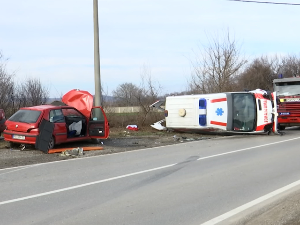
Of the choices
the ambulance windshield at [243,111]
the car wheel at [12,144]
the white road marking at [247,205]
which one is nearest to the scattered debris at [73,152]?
the car wheel at [12,144]

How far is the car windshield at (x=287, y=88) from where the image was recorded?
2070 centimetres

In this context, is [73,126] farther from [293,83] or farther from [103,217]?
[293,83]

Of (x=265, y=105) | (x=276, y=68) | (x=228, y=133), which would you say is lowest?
(x=228, y=133)

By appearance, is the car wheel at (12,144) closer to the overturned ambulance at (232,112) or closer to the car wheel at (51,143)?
the car wheel at (51,143)

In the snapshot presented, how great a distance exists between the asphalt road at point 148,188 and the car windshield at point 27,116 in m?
2.57

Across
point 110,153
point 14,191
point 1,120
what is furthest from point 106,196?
point 1,120

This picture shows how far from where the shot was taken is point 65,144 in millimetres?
14203

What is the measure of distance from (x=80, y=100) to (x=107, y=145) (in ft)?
6.79

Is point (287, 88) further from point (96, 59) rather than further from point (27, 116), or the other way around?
point (27, 116)

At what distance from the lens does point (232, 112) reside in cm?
1773

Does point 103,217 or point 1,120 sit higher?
point 1,120

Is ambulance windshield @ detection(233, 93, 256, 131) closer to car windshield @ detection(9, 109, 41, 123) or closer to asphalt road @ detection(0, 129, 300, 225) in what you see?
asphalt road @ detection(0, 129, 300, 225)

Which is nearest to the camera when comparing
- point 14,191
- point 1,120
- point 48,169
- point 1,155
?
point 14,191

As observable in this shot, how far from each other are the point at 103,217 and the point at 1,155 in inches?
287
